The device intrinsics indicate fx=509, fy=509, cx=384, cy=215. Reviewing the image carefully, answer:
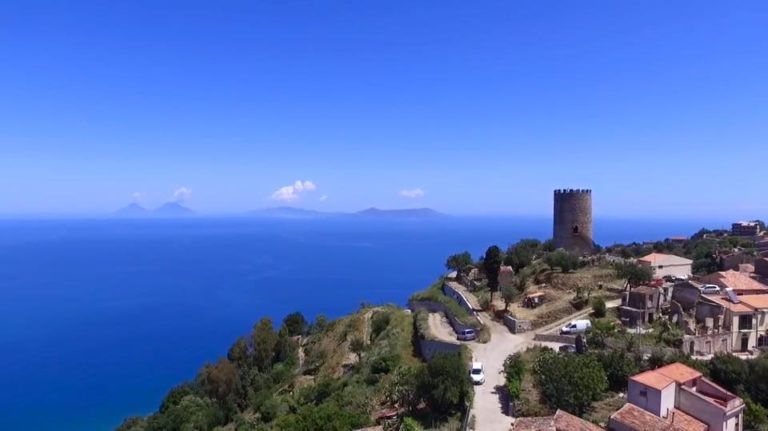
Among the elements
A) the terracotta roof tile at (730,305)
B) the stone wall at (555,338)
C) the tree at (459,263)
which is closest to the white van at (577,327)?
Answer: the stone wall at (555,338)

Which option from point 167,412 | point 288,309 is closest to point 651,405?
point 167,412

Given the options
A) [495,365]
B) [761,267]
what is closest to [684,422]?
[495,365]

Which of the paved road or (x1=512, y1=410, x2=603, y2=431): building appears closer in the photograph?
(x1=512, y1=410, x2=603, y2=431): building

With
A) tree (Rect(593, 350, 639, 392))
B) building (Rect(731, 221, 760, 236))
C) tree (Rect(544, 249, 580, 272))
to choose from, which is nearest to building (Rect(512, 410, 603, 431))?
tree (Rect(593, 350, 639, 392))

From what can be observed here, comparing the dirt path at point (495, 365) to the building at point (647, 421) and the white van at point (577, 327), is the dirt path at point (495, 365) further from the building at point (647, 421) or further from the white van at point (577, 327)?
the building at point (647, 421)

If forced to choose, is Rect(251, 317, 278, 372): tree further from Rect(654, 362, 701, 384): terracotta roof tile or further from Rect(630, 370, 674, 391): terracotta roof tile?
Rect(654, 362, 701, 384): terracotta roof tile

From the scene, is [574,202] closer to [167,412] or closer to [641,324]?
[641,324]
